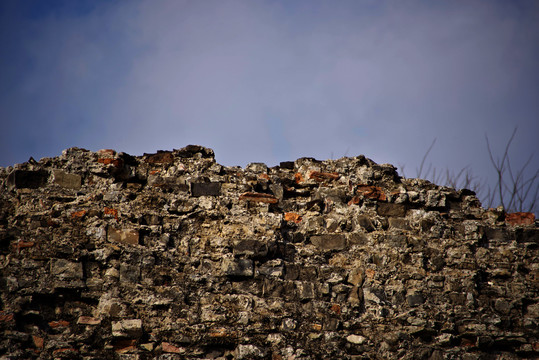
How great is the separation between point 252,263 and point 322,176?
1.05 meters

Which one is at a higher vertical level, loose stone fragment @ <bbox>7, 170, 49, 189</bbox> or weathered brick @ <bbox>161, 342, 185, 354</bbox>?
loose stone fragment @ <bbox>7, 170, 49, 189</bbox>

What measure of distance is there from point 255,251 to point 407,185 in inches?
62.6

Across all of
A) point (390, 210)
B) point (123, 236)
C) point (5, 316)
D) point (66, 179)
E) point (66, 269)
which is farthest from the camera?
point (390, 210)

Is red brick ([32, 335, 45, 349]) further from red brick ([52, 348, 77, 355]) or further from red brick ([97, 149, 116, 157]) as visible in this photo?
red brick ([97, 149, 116, 157])

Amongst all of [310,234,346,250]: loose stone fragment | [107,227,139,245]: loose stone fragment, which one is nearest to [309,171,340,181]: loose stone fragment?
[310,234,346,250]: loose stone fragment

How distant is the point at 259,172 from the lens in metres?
4.29

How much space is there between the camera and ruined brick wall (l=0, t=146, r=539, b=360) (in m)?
3.50

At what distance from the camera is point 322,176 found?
170 inches

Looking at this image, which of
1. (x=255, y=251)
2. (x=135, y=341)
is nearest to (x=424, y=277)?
(x=255, y=251)

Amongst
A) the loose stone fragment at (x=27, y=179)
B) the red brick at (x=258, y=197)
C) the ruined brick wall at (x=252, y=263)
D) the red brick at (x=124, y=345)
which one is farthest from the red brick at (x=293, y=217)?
the loose stone fragment at (x=27, y=179)

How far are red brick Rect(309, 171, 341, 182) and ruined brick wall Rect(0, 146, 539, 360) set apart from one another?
21 millimetres

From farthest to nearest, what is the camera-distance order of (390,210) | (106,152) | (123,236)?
(390,210) < (106,152) < (123,236)

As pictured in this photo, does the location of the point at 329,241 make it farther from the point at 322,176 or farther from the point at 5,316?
the point at 5,316

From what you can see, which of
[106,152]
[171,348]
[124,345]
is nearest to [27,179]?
[106,152]
